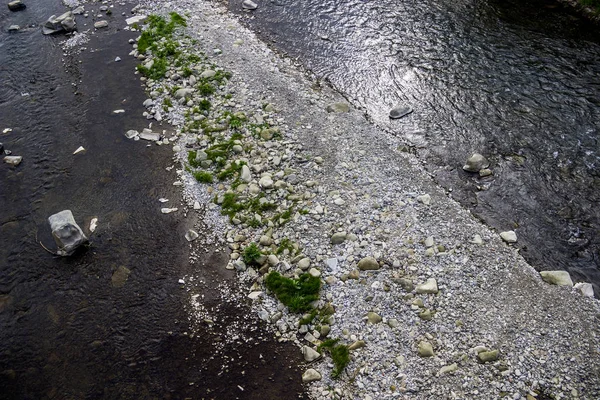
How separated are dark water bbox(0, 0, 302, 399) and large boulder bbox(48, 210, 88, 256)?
289mm

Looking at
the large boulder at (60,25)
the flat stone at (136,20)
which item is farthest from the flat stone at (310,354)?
the large boulder at (60,25)

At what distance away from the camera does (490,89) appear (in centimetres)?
1580

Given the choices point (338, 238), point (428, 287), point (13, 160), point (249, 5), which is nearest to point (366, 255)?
point (338, 238)

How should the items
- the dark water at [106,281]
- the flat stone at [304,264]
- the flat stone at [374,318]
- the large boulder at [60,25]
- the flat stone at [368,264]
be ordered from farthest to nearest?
the large boulder at [60,25], the flat stone at [304,264], the flat stone at [368,264], the flat stone at [374,318], the dark water at [106,281]

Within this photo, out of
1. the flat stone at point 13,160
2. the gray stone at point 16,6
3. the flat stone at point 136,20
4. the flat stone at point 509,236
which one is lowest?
the flat stone at point 13,160

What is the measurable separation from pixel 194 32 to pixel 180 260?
1138cm

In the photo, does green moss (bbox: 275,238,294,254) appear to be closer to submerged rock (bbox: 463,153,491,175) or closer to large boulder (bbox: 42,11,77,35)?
submerged rock (bbox: 463,153,491,175)

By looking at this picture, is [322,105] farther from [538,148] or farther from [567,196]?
[567,196]

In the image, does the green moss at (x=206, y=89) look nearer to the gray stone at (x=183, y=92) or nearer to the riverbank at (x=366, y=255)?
the riverbank at (x=366, y=255)

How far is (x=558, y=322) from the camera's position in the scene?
9.66 m

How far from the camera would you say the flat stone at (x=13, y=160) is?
15.1 meters

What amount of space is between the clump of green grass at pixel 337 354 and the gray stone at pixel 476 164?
22.2ft

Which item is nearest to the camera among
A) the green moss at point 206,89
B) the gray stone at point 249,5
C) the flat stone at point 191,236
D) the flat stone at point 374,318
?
the flat stone at point 374,318

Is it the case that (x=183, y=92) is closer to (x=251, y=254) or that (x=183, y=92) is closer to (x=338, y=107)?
(x=338, y=107)
